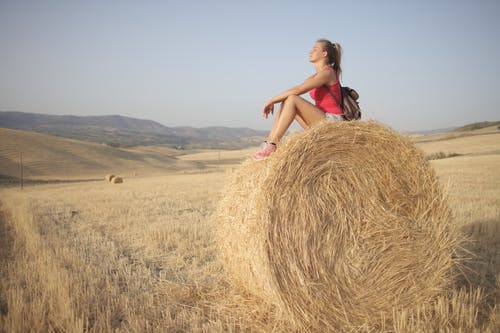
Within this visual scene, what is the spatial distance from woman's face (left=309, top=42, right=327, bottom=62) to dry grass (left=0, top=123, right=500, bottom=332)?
6.77 ft

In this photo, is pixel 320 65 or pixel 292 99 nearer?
pixel 292 99

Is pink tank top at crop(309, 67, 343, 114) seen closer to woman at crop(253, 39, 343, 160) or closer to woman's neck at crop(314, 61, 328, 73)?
woman at crop(253, 39, 343, 160)

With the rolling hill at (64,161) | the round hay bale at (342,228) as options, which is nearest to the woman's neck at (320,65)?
the round hay bale at (342,228)

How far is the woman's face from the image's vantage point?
3725mm

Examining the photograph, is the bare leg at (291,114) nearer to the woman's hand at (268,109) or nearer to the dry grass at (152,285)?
the woman's hand at (268,109)

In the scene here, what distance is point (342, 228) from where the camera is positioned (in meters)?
3.03

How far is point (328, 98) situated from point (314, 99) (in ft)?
0.73

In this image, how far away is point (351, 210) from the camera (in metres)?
3.12

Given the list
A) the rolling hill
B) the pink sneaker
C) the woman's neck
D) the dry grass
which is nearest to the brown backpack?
the woman's neck

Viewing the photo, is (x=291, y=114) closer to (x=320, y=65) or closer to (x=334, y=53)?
(x=320, y=65)

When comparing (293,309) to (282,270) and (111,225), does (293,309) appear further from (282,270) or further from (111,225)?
(111,225)

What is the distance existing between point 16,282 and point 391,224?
13.1ft

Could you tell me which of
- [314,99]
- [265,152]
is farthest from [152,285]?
[314,99]

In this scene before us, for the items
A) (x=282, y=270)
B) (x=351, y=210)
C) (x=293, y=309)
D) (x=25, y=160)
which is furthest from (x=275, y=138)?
(x=25, y=160)
